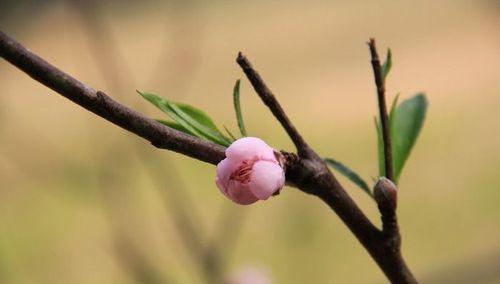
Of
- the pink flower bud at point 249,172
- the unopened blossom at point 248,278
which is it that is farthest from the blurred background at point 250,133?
the pink flower bud at point 249,172

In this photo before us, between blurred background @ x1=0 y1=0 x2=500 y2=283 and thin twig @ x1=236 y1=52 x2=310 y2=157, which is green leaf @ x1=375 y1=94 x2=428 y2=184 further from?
blurred background @ x1=0 y1=0 x2=500 y2=283

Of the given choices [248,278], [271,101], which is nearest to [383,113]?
[271,101]

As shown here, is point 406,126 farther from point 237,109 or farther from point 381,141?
point 237,109

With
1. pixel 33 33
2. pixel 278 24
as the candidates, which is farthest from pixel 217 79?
pixel 33 33

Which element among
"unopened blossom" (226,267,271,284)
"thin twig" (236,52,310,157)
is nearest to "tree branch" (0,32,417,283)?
"thin twig" (236,52,310,157)

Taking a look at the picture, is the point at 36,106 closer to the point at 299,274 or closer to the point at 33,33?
the point at 33,33

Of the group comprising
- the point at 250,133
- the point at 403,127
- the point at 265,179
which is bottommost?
the point at 265,179
